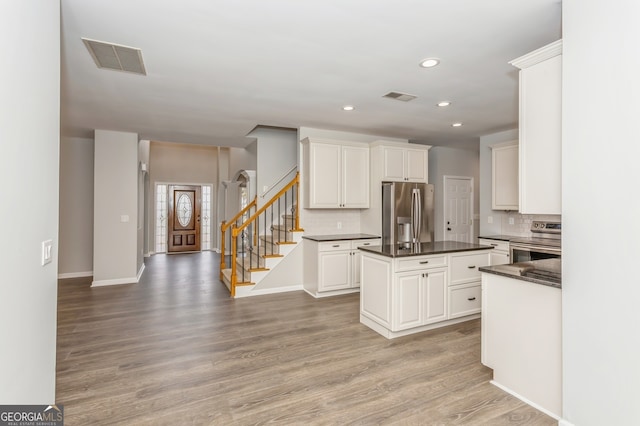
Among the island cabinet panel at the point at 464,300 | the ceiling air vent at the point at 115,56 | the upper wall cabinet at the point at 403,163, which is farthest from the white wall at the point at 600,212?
the upper wall cabinet at the point at 403,163

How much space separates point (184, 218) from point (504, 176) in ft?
29.1

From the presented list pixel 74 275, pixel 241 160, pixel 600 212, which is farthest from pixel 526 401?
pixel 74 275

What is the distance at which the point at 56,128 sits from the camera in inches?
73.0

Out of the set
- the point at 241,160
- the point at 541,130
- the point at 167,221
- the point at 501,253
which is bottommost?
the point at 501,253

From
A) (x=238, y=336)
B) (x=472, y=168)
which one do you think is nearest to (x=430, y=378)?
(x=238, y=336)

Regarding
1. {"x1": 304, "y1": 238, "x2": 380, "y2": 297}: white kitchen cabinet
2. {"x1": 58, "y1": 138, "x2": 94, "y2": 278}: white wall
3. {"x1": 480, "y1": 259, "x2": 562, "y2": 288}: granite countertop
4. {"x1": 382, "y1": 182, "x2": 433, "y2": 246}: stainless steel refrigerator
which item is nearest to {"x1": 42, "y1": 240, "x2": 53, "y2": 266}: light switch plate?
{"x1": 480, "y1": 259, "x2": 562, "y2": 288}: granite countertop

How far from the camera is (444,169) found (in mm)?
7242

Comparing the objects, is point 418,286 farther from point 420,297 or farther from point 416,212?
point 416,212

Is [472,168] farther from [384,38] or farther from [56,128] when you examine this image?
[56,128]

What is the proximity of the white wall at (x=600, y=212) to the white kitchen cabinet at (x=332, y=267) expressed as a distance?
323 cm

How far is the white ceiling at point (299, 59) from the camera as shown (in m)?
2.17

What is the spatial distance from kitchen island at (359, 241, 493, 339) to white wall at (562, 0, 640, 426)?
1.52 meters

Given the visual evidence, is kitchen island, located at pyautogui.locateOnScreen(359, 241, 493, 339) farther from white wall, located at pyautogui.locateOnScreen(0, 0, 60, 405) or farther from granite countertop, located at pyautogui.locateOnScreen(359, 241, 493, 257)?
white wall, located at pyautogui.locateOnScreen(0, 0, 60, 405)

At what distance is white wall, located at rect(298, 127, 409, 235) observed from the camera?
5.43 metres
